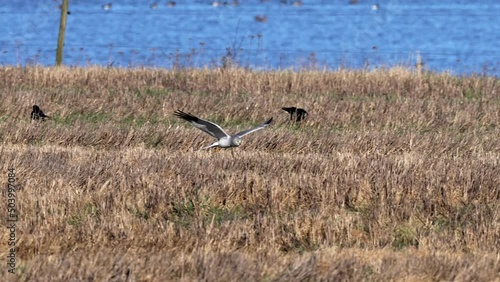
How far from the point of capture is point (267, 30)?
45.7m

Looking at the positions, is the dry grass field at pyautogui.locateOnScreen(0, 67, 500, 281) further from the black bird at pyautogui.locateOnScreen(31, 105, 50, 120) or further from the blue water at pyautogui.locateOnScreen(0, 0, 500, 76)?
the blue water at pyautogui.locateOnScreen(0, 0, 500, 76)

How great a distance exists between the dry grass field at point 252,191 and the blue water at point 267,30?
51.9 ft

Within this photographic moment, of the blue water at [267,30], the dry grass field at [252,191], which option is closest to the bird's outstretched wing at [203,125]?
the dry grass field at [252,191]

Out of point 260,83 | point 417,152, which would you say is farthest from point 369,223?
point 260,83

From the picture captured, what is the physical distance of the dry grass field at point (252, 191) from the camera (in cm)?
640

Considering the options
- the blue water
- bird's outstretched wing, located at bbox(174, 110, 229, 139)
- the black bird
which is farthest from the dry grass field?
the blue water

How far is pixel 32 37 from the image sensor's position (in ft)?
138

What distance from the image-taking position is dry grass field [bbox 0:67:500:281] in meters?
6.40

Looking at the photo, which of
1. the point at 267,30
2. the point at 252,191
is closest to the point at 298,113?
the point at 252,191

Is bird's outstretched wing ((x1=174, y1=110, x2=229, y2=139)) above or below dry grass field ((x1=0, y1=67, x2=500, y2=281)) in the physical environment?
above

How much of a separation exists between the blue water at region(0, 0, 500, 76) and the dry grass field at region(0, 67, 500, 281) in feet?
51.9

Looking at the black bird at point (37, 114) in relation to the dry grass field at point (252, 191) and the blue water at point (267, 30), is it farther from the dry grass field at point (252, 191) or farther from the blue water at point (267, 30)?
the blue water at point (267, 30)

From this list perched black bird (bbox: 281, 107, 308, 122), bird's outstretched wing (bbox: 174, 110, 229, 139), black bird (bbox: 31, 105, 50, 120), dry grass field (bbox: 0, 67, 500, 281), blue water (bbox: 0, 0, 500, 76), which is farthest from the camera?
blue water (bbox: 0, 0, 500, 76)

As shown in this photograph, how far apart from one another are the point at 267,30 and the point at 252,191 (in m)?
37.3
